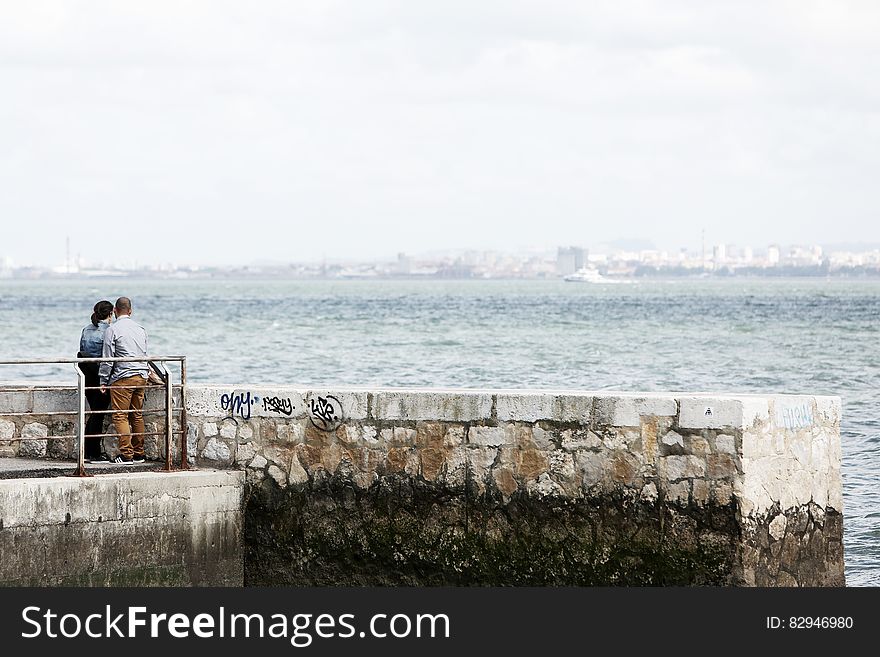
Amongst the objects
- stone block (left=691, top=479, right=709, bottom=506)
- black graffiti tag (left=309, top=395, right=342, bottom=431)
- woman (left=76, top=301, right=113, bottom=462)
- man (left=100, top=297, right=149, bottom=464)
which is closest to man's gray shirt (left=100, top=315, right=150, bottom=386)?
man (left=100, top=297, right=149, bottom=464)

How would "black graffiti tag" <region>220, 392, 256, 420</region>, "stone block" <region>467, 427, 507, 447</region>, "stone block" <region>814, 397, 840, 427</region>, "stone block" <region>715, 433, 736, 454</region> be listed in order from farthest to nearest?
"black graffiti tag" <region>220, 392, 256, 420</region>
"stone block" <region>814, 397, 840, 427</region>
"stone block" <region>467, 427, 507, 447</region>
"stone block" <region>715, 433, 736, 454</region>

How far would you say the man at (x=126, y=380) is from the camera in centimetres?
1048

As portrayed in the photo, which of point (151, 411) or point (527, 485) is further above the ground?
point (151, 411)

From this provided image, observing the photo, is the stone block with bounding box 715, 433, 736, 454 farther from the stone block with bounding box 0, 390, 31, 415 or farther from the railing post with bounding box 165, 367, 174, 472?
the stone block with bounding box 0, 390, 31, 415

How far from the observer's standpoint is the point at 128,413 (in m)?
10.5

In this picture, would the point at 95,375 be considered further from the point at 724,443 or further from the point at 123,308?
the point at 724,443

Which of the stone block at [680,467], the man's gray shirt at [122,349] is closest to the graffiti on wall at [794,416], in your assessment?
the stone block at [680,467]

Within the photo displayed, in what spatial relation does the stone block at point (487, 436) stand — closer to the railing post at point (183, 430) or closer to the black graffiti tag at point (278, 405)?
the black graffiti tag at point (278, 405)

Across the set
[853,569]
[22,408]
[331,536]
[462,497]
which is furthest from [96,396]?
[853,569]

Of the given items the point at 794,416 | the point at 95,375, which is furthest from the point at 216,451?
the point at 794,416

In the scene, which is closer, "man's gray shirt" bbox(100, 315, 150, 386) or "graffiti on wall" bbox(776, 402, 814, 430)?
"graffiti on wall" bbox(776, 402, 814, 430)

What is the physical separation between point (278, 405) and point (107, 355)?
141 centimetres

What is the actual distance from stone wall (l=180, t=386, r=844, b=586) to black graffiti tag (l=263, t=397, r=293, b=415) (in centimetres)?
1

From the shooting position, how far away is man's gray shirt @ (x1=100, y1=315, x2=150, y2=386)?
10.6m
